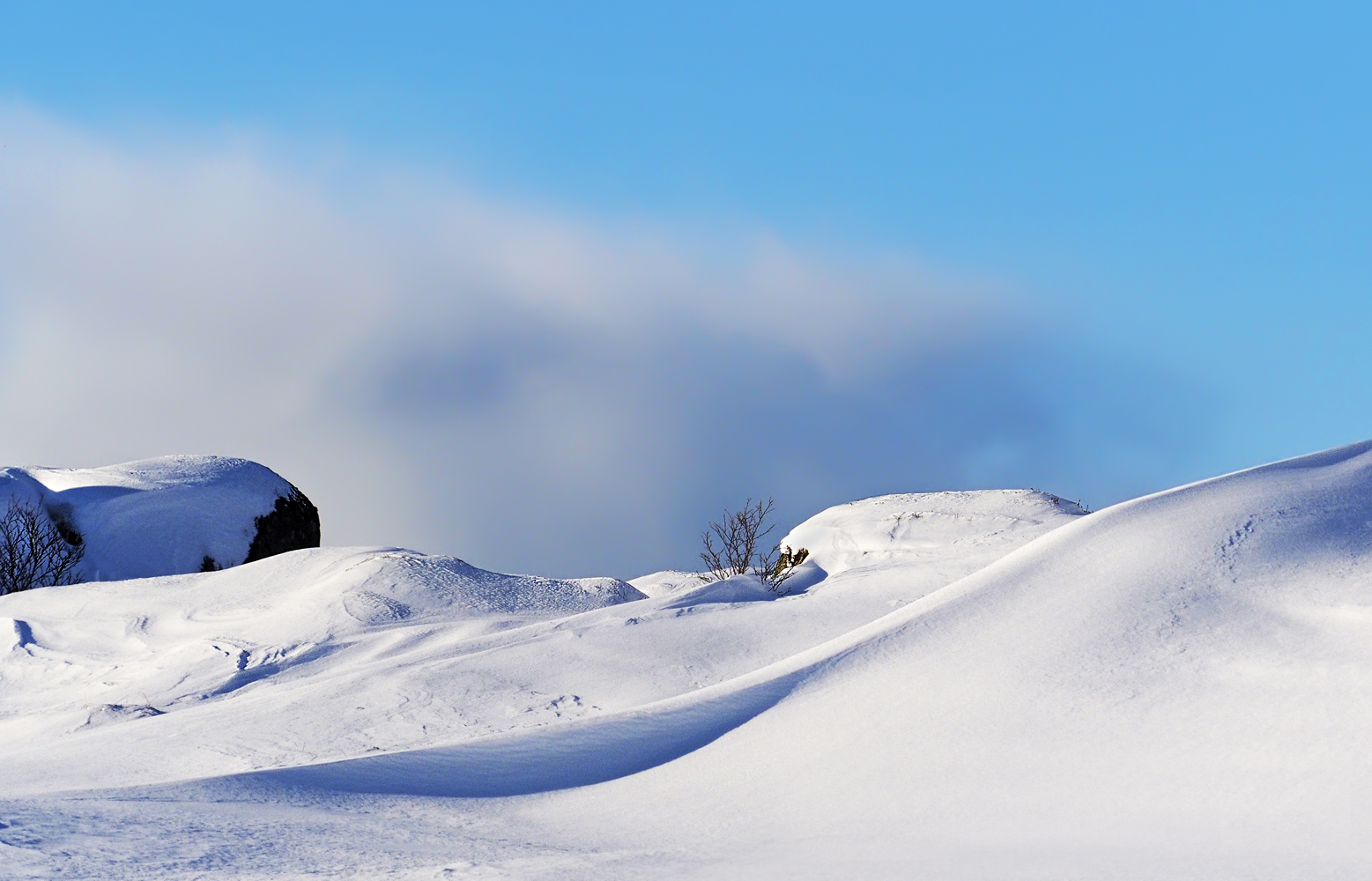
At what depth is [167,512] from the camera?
16906 millimetres

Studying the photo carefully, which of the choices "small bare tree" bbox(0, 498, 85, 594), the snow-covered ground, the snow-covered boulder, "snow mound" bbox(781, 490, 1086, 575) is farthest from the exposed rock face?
the snow-covered ground

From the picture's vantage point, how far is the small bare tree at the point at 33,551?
1579cm

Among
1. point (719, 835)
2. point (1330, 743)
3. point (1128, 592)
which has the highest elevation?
point (1128, 592)

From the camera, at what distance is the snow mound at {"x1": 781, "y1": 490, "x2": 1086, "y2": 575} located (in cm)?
1385

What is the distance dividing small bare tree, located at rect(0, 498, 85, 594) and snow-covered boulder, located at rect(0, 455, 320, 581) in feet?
0.51

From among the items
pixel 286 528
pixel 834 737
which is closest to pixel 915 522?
pixel 286 528

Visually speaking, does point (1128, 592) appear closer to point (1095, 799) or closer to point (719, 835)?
point (1095, 799)

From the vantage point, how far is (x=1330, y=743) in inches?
155

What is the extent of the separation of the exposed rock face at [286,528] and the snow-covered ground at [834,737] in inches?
362

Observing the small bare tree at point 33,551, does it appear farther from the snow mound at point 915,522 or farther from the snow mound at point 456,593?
the snow mound at point 915,522

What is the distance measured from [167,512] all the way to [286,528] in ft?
6.02

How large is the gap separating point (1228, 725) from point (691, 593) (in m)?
5.35

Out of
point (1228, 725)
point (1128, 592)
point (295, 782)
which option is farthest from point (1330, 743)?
point (295, 782)

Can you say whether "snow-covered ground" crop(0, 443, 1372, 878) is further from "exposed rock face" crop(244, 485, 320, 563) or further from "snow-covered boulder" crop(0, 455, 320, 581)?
"exposed rock face" crop(244, 485, 320, 563)
